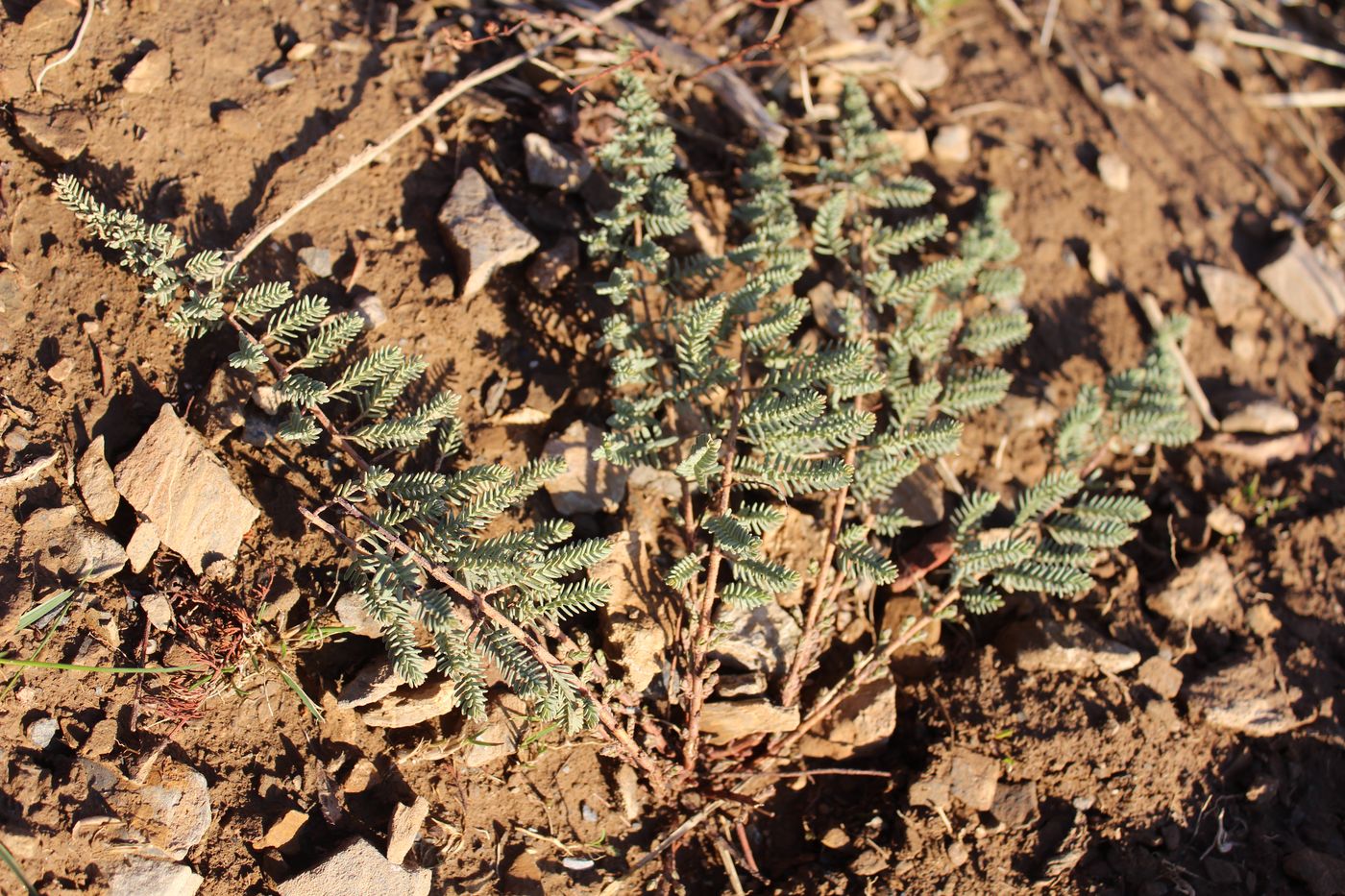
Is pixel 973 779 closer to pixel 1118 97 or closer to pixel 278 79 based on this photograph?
pixel 278 79

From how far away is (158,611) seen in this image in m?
2.57

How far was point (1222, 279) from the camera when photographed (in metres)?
4.29

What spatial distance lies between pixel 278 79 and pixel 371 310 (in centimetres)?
90

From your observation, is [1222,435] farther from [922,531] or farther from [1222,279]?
[922,531]

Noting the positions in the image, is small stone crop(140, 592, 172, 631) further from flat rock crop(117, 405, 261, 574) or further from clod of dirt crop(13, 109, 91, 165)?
clod of dirt crop(13, 109, 91, 165)

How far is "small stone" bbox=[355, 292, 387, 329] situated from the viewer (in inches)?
121

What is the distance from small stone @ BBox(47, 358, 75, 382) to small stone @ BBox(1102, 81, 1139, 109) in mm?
4336

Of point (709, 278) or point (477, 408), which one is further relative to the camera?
point (709, 278)

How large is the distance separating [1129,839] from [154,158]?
3.59 meters

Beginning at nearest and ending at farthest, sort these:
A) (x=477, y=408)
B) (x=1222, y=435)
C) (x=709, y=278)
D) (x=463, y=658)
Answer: (x=463, y=658) → (x=477, y=408) → (x=709, y=278) → (x=1222, y=435)

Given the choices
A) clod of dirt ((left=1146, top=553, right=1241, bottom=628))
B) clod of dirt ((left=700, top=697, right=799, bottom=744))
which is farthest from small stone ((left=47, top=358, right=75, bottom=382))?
clod of dirt ((left=1146, top=553, right=1241, bottom=628))

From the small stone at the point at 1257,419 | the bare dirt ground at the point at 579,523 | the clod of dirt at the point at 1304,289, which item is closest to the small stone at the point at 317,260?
the bare dirt ground at the point at 579,523

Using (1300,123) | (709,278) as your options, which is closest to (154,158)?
(709,278)

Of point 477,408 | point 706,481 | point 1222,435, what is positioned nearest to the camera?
point 706,481
